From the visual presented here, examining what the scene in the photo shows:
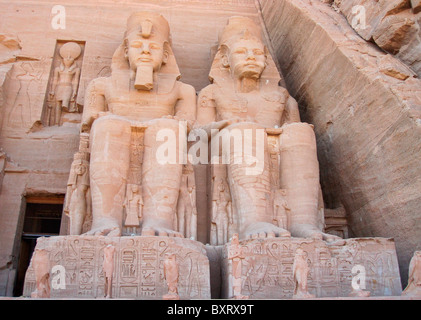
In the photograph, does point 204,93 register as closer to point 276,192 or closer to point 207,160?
point 207,160

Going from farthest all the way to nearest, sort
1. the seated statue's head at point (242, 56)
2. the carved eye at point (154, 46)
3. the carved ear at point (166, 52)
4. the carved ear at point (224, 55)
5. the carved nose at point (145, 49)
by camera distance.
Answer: the carved ear at point (224, 55), the carved ear at point (166, 52), the seated statue's head at point (242, 56), the carved eye at point (154, 46), the carved nose at point (145, 49)

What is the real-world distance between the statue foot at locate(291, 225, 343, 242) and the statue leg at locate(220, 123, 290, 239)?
0.26 metres

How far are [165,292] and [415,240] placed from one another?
226 cm

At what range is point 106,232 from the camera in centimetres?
397

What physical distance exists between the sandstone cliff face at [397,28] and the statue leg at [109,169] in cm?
284

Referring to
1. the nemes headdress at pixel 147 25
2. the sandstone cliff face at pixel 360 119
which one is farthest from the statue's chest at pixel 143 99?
the sandstone cliff face at pixel 360 119

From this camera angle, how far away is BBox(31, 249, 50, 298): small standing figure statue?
10.8ft

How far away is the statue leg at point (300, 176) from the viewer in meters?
4.48

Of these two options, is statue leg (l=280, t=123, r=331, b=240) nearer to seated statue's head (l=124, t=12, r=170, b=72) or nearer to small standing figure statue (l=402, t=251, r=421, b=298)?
small standing figure statue (l=402, t=251, r=421, b=298)

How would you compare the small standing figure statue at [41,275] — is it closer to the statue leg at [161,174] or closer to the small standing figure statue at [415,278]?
the statue leg at [161,174]

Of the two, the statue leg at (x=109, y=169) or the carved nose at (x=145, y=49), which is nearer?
the statue leg at (x=109, y=169)

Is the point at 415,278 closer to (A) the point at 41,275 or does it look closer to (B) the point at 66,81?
(A) the point at 41,275

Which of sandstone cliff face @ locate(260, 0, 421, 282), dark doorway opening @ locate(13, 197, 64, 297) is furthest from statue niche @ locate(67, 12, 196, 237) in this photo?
sandstone cliff face @ locate(260, 0, 421, 282)
